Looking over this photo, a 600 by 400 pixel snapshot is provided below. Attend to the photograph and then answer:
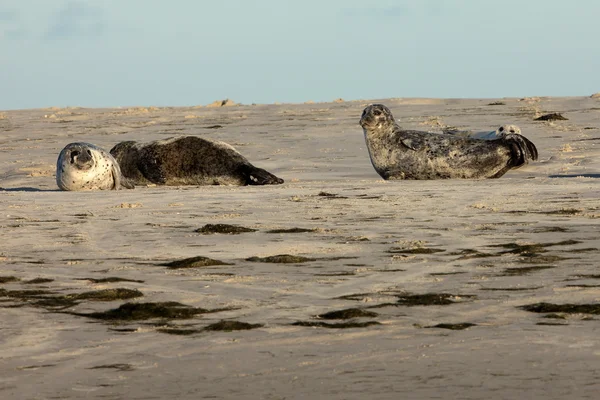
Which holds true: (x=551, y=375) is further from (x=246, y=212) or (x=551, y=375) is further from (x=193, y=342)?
(x=246, y=212)

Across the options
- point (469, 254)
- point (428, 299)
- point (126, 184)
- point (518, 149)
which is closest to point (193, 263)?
point (469, 254)

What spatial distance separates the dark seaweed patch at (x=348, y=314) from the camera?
570 centimetres

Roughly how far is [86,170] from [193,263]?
19.8 feet

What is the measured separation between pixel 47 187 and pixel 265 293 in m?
8.39

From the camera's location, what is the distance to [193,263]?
7.41 m

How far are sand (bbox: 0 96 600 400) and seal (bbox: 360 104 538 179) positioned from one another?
1.45 feet

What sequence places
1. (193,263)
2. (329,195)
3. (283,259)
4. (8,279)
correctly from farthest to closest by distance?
(329,195) < (283,259) < (193,263) < (8,279)

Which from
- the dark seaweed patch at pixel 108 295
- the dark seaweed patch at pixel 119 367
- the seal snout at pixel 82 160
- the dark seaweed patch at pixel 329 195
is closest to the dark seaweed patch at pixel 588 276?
the dark seaweed patch at pixel 108 295

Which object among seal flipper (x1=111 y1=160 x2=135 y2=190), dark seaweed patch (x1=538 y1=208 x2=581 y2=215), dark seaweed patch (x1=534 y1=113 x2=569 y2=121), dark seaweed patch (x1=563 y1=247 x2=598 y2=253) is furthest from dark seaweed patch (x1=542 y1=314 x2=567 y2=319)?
dark seaweed patch (x1=534 y1=113 x2=569 y2=121)

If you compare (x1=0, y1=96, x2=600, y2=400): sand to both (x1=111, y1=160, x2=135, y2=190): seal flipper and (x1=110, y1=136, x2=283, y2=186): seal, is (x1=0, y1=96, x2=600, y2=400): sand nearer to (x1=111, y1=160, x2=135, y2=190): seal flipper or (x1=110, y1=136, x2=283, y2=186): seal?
(x1=111, y1=160, x2=135, y2=190): seal flipper

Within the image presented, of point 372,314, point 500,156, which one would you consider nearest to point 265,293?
point 372,314

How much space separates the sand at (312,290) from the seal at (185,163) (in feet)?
3.82

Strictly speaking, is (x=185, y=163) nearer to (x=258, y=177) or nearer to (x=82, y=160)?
(x=258, y=177)

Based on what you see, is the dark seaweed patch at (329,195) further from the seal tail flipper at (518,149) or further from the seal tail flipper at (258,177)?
the seal tail flipper at (518,149)
